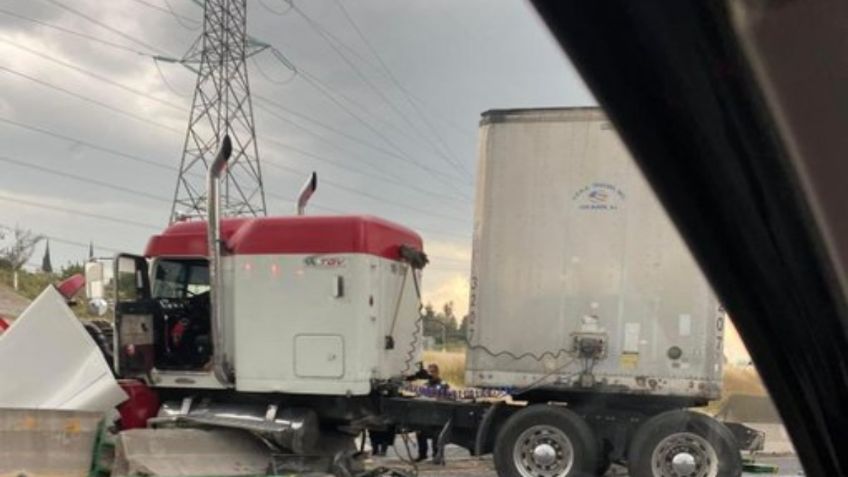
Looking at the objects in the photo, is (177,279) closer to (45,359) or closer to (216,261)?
(216,261)

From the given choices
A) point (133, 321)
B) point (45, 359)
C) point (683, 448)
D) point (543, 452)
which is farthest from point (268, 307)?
point (683, 448)

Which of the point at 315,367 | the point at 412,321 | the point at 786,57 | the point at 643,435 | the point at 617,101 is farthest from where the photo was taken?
the point at 412,321

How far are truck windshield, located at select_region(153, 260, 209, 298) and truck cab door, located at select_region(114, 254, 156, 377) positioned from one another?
115mm

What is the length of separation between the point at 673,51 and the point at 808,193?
478 millimetres

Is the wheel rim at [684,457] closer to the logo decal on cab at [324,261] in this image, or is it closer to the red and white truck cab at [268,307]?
the red and white truck cab at [268,307]

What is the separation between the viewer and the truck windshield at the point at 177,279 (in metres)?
9.14

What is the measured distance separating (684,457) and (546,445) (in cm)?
129

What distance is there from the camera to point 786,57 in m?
1.97

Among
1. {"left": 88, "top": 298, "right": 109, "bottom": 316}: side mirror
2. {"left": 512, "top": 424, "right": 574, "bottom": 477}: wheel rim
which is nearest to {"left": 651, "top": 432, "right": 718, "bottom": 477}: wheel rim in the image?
{"left": 512, "top": 424, "right": 574, "bottom": 477}: wheel rim

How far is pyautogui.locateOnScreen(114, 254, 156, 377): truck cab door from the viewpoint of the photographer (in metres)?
8.99

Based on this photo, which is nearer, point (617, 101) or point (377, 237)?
point (617, 101)

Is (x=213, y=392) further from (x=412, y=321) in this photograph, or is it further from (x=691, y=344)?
(x=691, y=344)

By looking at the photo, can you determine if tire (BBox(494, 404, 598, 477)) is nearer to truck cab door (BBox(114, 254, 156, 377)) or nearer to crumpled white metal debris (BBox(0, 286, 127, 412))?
truck cab door (BBox(114, 254, 156, 377))

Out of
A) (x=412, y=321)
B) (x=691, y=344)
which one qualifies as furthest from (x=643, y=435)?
(x=412, y=321)
